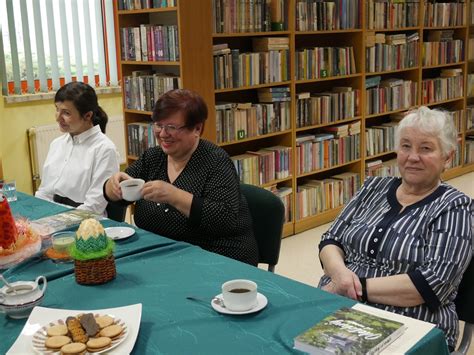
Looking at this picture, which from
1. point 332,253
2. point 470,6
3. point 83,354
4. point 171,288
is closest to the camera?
point 83,354

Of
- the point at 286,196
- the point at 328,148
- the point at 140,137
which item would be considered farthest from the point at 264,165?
the point at 140,137

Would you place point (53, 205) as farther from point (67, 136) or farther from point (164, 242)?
point (164, 242)

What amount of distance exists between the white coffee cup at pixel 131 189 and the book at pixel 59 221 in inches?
8.5

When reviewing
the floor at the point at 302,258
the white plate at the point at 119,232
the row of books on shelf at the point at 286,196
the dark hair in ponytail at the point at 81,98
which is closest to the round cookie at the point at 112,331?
the white plate at the point at 119,232

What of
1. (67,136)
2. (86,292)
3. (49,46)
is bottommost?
(86,292)

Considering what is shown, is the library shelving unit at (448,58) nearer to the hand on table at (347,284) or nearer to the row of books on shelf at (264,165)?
the row of books on shelf at (264,165)

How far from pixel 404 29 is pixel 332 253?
11.6 ft

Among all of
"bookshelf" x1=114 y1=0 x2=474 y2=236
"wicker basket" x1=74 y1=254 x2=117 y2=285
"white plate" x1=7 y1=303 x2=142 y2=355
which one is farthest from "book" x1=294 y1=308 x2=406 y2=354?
"bookshelf" x1=114 y1=0 x2=474 y2=236

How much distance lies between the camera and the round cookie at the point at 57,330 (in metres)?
1.27

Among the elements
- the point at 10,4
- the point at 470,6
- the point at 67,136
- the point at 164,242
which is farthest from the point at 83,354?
the point at 470,6

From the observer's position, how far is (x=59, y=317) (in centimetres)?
139

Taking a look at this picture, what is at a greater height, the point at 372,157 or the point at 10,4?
the point at 10,4

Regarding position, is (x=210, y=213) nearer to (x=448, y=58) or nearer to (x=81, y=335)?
(x=81, y=335)

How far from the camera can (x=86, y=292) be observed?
1574 millimetres
